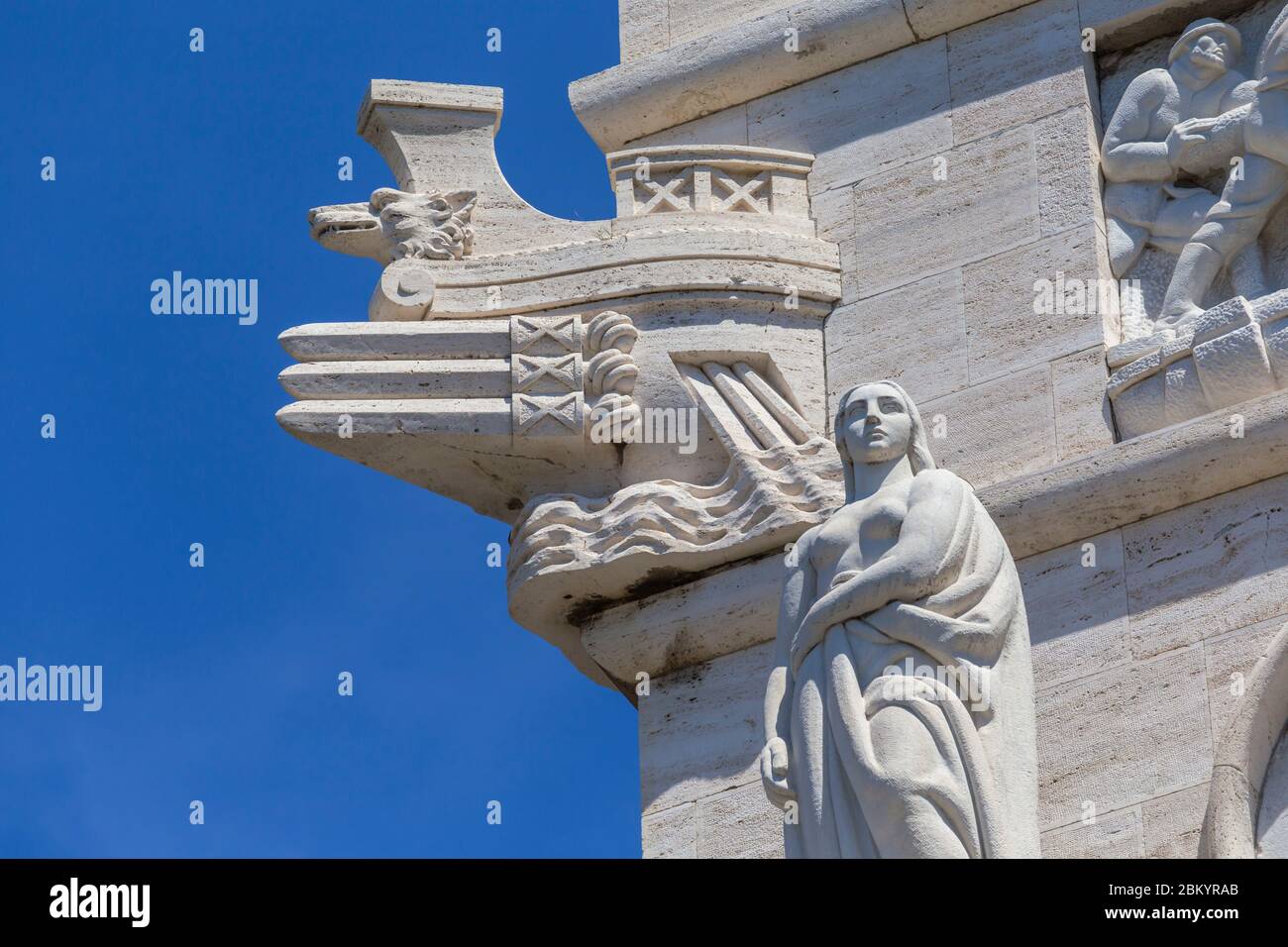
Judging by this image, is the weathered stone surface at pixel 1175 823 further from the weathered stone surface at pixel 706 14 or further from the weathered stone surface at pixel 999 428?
the weathered stone surface at pixel 706 14

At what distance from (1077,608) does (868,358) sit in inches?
→ 59.1

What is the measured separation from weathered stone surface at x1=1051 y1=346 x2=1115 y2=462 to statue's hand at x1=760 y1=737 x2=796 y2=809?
7.80 feet

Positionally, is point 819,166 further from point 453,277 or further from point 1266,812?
point 1266,812

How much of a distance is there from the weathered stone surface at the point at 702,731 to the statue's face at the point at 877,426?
1.74m

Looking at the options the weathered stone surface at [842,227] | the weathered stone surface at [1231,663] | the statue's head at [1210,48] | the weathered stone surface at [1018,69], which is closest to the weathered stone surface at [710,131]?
the weathered stone surface at [842,227]

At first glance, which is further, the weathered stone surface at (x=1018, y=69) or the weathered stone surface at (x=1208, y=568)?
the weathered stone surface at (x=1018, y=69)

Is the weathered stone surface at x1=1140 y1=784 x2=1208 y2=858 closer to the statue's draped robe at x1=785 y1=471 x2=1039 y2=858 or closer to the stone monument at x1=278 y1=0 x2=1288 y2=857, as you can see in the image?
the stone monument at x1=278 y1=0 x2=1288 y2=857

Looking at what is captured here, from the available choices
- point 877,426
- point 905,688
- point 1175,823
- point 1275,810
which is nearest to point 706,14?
point 877,426

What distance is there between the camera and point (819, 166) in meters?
15.7

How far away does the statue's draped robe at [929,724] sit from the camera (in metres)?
12.0

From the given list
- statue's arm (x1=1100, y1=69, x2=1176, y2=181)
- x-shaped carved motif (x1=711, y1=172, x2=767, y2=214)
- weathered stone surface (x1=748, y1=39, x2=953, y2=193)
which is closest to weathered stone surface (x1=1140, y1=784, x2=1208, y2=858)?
statue's arm (x1=1100, y1=69, x2=1176, y2=181)

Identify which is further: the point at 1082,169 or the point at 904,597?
the point at 1082,169

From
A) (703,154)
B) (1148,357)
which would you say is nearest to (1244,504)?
(1148,357)
